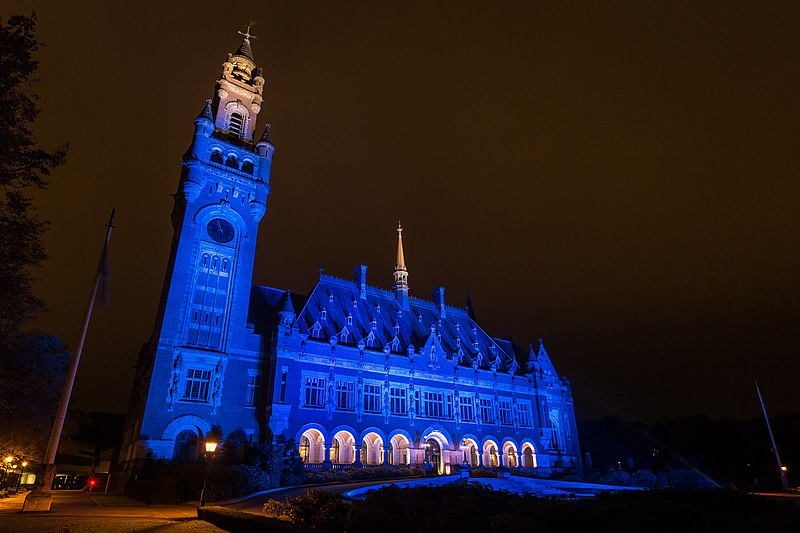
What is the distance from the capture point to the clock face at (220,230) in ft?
152

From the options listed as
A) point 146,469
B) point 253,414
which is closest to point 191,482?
point 146,469

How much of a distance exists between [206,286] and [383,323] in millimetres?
20391

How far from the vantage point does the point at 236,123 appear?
55.3 metres

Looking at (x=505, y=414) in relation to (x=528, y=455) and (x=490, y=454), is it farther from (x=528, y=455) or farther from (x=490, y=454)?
(x=528, y=455)

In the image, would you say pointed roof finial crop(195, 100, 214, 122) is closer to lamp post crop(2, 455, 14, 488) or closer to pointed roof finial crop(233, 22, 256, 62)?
pointed roof finial crop(233, 22, 256, 62)

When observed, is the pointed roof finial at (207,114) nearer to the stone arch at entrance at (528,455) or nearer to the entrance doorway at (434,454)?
the entrance doorway at (434,454)

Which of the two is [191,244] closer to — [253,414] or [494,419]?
[253,414]

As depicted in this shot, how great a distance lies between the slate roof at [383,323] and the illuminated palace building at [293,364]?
19 cm

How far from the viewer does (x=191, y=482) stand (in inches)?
1221

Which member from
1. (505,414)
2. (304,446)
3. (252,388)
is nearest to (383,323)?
(304,446)

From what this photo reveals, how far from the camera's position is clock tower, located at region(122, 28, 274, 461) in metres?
39.0

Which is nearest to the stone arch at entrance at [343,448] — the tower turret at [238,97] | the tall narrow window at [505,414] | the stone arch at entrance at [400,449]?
the stone arch at entrance at [400,449]

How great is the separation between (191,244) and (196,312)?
645 centimetres

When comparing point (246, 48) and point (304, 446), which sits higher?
point (246, 48)
